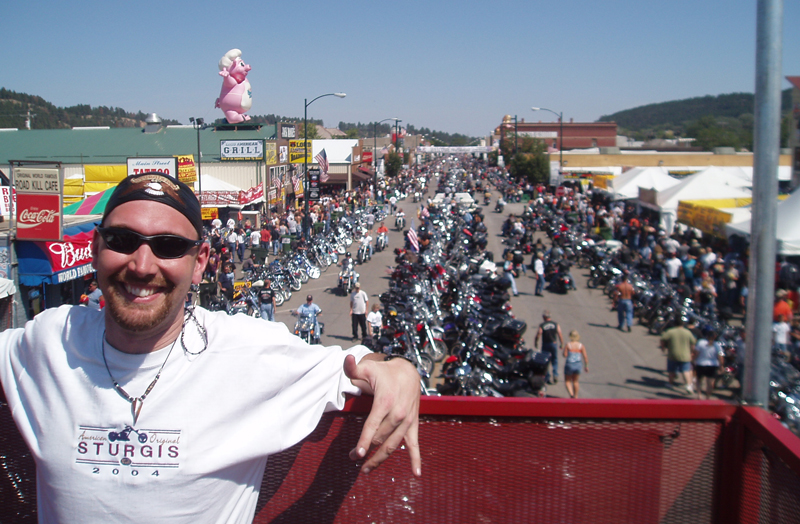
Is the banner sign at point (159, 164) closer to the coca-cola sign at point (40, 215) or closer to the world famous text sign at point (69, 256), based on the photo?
the world famous text sign at point (69, 256)

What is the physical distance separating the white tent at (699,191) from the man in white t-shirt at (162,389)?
70.8 feet

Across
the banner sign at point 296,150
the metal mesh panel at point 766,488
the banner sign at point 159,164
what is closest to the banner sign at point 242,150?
the banner sign at point 296,150

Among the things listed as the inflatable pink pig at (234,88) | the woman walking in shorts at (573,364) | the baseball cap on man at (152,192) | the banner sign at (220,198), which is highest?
the inflatable pink pig at (234,88)

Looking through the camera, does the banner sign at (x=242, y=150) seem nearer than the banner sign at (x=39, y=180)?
No

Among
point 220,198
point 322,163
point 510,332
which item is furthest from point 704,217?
point 220,198

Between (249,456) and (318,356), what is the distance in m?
0.30

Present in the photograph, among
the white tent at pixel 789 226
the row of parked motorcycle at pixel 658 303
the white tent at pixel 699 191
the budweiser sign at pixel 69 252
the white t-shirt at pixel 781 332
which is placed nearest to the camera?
the row of parked motorcycle at pixel 658 303

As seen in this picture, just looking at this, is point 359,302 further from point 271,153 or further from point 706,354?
point 271,153

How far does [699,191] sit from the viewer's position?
20.4m

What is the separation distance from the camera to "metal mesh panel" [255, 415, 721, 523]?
184cm

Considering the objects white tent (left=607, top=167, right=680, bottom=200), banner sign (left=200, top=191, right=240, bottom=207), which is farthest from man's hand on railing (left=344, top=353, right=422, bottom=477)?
white tent (left=607, top=167, right=680, bottom=200)

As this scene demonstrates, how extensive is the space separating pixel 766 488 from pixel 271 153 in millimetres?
35146

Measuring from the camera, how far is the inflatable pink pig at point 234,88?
32.1 m

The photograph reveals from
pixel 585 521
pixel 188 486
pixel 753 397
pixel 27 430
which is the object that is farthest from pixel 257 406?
pixel 753 397
